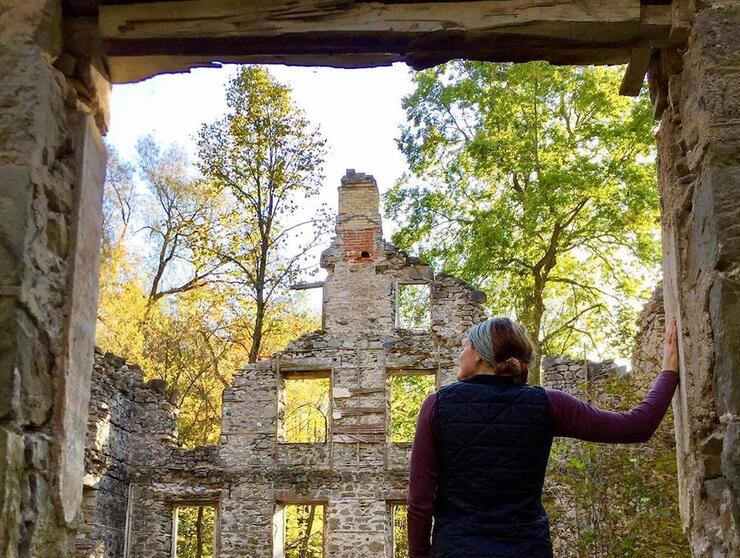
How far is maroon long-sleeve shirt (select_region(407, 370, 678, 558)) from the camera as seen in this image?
2701 mm

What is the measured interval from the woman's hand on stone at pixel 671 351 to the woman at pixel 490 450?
633 millimetres

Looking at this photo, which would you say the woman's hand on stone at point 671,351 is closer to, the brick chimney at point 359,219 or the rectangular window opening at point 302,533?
the brick chimney at point 359,219

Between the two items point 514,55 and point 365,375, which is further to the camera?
point 365,375

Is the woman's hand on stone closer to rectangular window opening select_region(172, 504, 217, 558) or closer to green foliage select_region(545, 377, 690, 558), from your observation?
green foliage select_region(545, 377, 690, 558)

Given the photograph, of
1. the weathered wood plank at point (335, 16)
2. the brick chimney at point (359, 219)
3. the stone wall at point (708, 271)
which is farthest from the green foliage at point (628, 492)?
the brick chimney at point (359, 219)

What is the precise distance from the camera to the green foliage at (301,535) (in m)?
20.1

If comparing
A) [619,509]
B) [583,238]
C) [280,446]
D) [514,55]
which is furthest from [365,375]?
[514,55]

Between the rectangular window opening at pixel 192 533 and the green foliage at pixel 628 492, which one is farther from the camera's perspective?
the rectangular window opening at pixel 192 533

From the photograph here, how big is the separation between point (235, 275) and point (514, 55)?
17.5 m

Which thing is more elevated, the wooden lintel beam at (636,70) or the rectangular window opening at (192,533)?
the wooden lintel beam at (636,70)

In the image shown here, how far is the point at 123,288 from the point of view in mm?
21578

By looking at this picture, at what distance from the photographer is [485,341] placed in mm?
2801

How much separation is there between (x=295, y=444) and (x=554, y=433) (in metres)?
13.3

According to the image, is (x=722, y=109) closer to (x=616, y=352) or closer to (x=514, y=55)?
(x=514, y=55)
